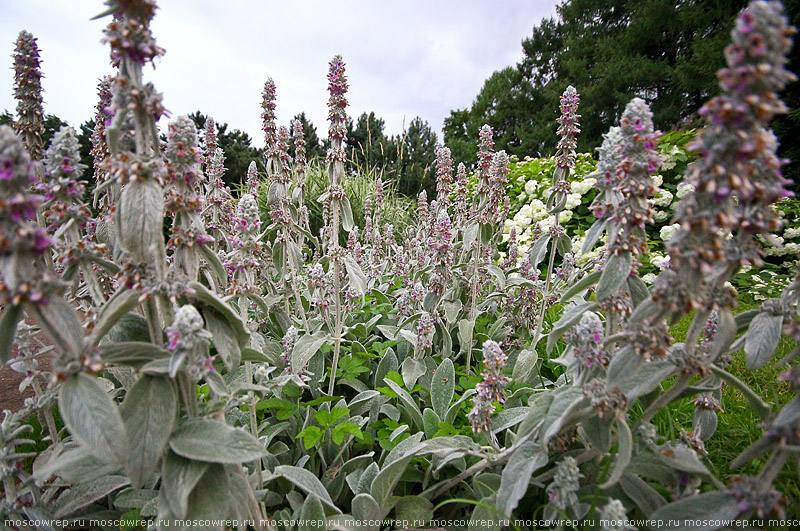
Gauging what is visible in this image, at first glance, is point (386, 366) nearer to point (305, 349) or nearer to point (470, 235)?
point (305, 349)

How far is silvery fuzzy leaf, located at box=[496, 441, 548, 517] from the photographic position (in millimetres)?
1418

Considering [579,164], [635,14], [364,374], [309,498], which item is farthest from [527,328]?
[635,14]

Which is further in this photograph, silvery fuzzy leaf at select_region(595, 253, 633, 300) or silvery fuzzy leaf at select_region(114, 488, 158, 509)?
silvery fuzzy leaf at select_region(114, 488, 158, 509)

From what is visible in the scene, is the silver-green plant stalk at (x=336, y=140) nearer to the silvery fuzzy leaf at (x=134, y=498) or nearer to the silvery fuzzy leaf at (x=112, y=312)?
the silvery fuzzy leaf at (x=134, y=498)

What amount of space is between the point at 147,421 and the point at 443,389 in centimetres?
164

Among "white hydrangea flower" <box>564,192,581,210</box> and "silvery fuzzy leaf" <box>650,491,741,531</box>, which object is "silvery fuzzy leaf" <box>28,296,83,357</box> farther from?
"white hydrangea flower" <box>564,192,581,210</box>

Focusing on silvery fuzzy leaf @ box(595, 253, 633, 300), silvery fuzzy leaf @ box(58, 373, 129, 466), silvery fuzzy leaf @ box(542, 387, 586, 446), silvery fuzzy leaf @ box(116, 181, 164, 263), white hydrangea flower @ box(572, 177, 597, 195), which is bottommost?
silvery fuzzy leaf @ box(542, 387, 586, 446)

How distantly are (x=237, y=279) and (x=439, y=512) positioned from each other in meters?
1.56

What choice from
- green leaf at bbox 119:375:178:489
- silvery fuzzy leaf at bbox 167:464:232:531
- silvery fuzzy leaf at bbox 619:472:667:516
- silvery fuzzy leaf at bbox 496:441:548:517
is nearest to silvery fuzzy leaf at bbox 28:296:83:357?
green leaf at bbox 119:375:178:489

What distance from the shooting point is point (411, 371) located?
264 centimetres

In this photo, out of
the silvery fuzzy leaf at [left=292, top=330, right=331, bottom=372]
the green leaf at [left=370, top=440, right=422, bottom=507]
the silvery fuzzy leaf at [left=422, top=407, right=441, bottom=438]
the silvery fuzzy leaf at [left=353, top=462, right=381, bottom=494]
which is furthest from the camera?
the silvery fuzzy leaf at [left=292, top=330, right=331, bottom=372]

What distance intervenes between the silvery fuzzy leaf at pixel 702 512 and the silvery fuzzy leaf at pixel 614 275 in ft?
2.27

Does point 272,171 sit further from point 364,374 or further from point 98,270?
point 364,374

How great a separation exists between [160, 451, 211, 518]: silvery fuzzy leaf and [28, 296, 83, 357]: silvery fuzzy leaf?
428 millimetres
